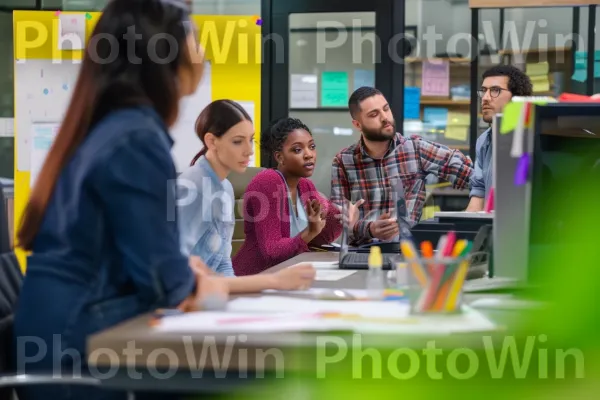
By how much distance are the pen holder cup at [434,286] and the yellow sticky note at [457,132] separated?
593 cm

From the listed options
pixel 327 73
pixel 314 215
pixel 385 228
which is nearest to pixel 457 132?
pixel 327 73

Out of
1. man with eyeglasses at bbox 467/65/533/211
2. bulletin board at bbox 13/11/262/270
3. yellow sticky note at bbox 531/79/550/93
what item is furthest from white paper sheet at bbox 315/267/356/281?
yellow sticky note at bbox 531/79/550/93

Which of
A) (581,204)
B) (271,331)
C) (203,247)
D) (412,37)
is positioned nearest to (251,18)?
(412,37)

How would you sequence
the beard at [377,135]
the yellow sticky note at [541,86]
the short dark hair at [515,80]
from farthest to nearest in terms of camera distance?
the yellow sticky note at [541,86] < the short dark hair at [515,80] < the beard at [377,135]

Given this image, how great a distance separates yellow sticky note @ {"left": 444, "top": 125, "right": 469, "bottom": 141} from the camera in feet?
23.3

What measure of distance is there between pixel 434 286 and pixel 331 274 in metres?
0.78

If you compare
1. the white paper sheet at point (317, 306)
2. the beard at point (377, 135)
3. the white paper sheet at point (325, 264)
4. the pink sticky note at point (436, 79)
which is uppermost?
the pink sticky note at point (436, 79)

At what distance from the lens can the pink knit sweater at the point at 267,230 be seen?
9.98ft

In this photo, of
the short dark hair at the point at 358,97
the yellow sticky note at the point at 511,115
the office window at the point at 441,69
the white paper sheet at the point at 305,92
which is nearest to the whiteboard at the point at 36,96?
the white paper sheet at the point at 305,92

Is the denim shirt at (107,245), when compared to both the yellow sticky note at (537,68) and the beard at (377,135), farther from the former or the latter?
the yellow sticky note at (537,68)

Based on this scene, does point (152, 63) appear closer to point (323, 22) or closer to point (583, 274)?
point (583, 274)

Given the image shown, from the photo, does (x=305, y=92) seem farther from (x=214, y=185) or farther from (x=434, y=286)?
(x=434, y=286)

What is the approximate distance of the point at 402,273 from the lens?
1.70 m

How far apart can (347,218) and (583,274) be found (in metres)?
2.15
